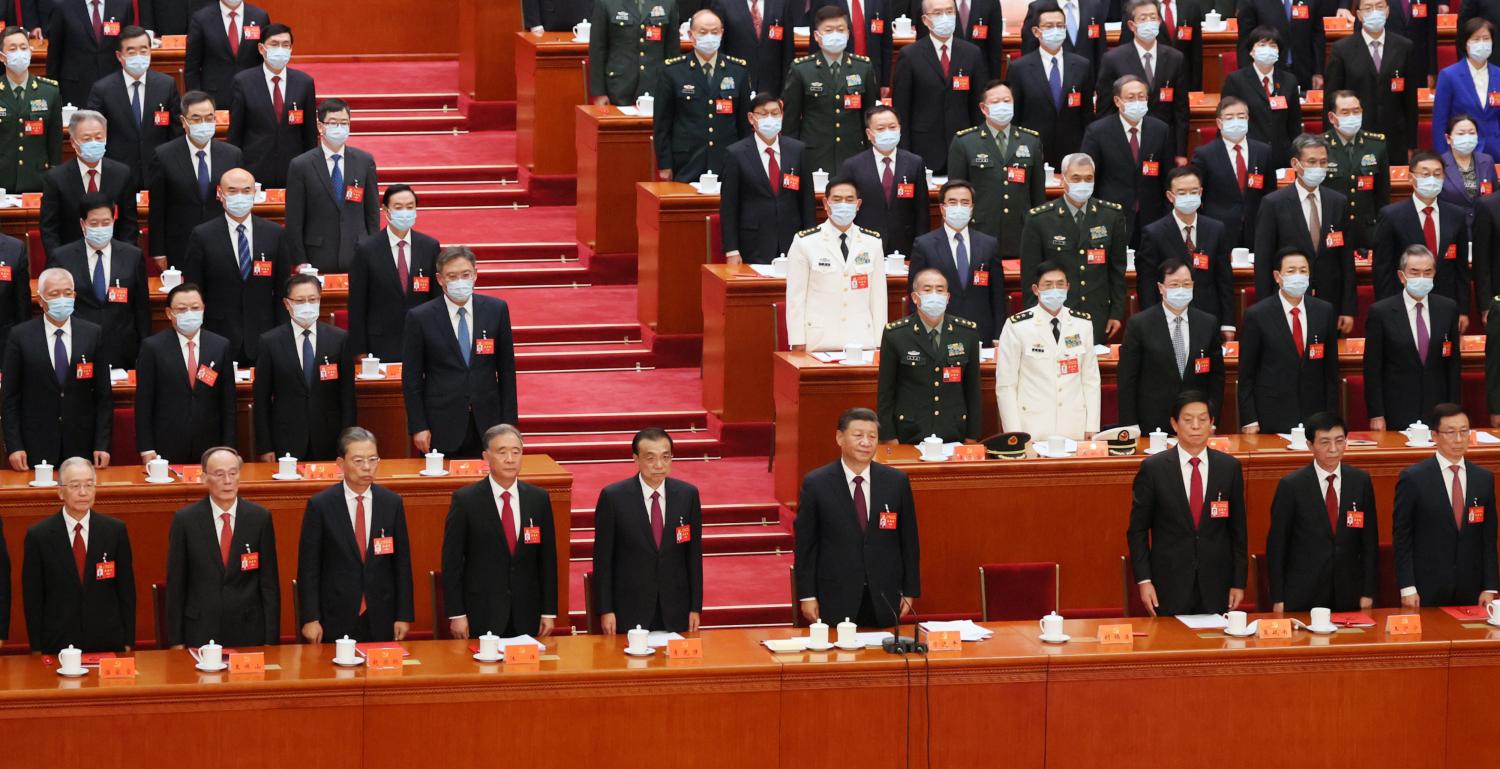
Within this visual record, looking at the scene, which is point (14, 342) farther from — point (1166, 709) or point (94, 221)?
point (1166, 709)

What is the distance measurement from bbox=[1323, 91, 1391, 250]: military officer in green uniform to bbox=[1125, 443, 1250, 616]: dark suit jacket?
347 centimetres

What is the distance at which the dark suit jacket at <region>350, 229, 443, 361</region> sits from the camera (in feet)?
36.0

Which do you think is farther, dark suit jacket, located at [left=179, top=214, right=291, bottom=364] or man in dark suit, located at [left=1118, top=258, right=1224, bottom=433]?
dark suit jacket, located at [left=179, top=214, right=291, bottom=364]

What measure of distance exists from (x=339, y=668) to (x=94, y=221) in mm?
3362

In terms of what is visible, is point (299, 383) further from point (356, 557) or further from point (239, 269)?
point (356, 557)

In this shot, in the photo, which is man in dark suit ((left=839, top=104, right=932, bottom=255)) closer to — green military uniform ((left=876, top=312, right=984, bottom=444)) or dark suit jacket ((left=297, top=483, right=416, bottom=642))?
green military uniform ((left=876, top=312, right=984, bottom=444))

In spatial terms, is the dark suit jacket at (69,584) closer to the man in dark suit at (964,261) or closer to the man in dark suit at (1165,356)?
the man in dark suit at (964,261)

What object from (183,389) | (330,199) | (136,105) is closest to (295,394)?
(183,389)

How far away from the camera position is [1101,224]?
11523 mm

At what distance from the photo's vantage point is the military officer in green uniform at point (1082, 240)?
11469mm

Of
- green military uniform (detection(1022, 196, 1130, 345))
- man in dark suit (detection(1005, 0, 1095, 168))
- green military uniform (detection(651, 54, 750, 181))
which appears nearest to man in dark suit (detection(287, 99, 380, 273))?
green military uniform (detection(651, 54, 750, 181))

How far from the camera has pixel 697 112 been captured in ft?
41.8

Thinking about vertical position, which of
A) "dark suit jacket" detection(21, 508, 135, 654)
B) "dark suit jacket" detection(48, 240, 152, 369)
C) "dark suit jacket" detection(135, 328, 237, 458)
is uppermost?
"dark suit jacket" detection(48, 240, 152, 369)

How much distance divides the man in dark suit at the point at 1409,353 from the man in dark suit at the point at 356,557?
455 cm
